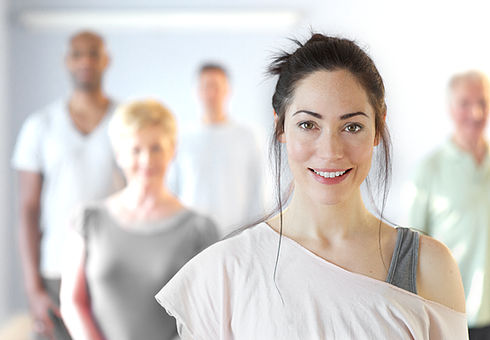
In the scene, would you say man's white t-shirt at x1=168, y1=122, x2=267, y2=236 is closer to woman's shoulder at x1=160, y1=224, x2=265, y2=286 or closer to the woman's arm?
the woman's arm

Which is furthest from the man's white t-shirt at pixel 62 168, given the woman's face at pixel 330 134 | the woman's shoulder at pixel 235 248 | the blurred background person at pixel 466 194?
the woman's face at pixel 330 134

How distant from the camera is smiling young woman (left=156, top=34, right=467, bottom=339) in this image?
47.6 inches

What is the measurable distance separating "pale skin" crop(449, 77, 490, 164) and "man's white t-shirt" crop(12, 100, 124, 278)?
4.58 ft

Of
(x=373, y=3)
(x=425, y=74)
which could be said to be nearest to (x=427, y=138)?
(x=425, y=74)

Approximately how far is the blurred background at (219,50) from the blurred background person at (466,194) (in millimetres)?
2105

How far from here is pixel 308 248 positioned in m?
1.29

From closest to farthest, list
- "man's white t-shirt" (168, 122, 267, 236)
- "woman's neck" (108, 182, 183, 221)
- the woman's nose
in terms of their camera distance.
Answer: the woman's nose → "woman's neck" (108, 182, 183, 221) → "man's white t-shirt" (168, 122, 267, 236)

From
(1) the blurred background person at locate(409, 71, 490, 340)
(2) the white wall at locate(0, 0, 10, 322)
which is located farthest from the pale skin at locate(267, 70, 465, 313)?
(2) the white wall at locate(0, 0, 10, 322)

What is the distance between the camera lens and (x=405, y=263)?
125 centimetres

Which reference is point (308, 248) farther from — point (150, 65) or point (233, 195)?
point (150, 65)

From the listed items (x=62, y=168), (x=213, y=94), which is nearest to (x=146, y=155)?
(x=62, y=168)

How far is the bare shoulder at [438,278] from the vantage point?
4.06 feet

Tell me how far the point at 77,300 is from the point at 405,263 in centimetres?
117

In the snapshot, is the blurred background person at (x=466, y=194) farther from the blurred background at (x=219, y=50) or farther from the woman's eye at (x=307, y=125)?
the blurred background at (x=219, y=50)
